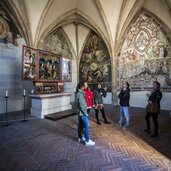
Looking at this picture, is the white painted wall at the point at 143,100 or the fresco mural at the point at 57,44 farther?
the fresco mural at the point at 57,44

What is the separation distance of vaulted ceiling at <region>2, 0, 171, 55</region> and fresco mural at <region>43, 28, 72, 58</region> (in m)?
1.33

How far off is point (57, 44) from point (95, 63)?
3.73 meters

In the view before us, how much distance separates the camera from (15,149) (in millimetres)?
3896

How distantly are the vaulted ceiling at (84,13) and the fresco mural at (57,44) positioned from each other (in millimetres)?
1329

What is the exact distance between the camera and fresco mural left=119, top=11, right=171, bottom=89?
9672 mm

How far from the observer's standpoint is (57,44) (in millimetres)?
12930

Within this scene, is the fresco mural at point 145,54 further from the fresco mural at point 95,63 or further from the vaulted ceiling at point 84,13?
the fresco mural at point 95,63

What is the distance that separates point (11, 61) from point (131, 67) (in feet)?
27.3

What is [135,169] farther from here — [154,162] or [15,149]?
[15,149]

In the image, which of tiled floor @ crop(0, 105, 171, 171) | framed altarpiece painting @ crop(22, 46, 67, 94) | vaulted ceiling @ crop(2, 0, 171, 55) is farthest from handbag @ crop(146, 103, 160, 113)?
vaulted ceiling @ crop(2, 0, 171, 55)

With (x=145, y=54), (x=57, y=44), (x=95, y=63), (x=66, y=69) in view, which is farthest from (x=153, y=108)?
(x=57, y=44)

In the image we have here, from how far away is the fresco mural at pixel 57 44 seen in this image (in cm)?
1208

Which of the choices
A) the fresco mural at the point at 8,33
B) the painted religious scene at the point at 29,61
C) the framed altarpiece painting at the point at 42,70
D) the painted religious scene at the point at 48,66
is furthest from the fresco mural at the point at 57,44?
the painted religious scene at the point at 29,61

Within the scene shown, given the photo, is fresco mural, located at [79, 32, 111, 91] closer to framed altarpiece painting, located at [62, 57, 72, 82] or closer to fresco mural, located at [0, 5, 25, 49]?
framed altarpiece painting, located at [62, 57, 72, 82]
